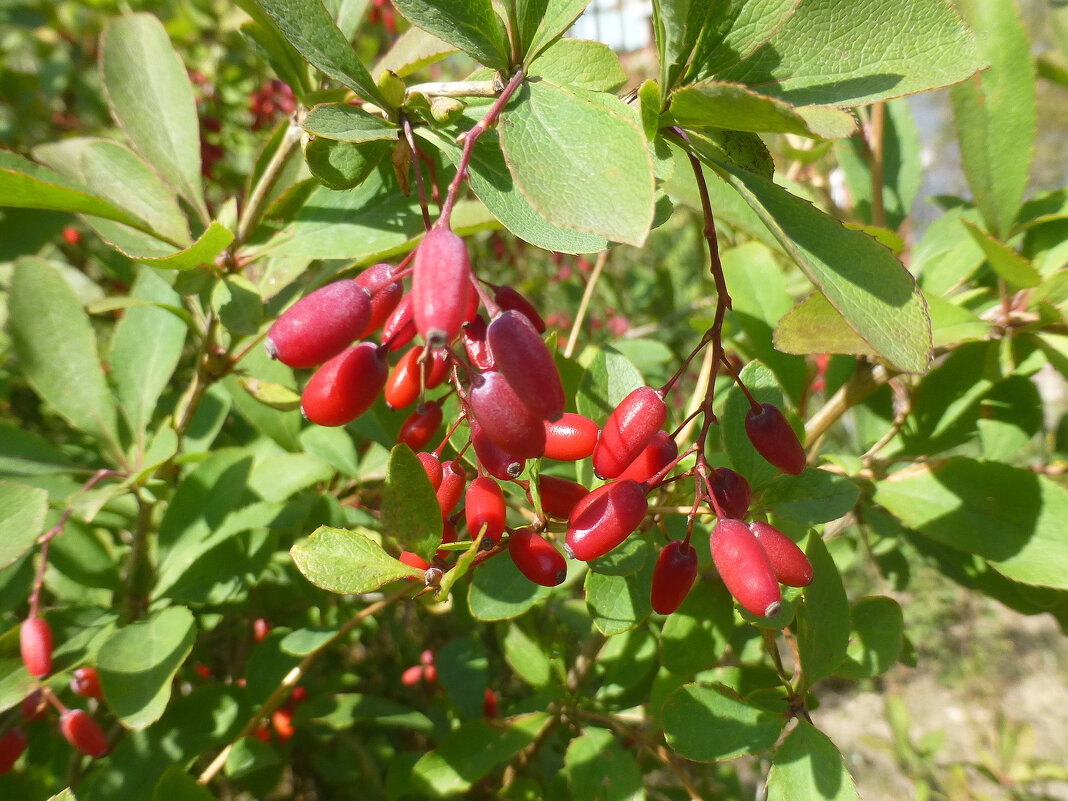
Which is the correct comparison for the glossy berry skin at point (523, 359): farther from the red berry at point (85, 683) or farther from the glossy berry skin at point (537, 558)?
the red berry at point (85, 683)

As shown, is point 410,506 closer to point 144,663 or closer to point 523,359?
point 523,359

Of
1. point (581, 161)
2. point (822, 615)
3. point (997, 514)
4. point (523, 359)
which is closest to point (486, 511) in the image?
point (523, 359)

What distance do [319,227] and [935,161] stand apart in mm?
10138

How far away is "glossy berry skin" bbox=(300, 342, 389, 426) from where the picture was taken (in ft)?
1.84

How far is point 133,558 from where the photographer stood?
3.37 ft

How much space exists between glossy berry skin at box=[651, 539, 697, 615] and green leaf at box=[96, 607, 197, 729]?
53 cm

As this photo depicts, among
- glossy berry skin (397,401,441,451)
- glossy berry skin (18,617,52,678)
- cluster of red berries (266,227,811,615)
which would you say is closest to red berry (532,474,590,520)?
cluster of red berries (266,227,811,615)

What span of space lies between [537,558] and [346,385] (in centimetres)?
20

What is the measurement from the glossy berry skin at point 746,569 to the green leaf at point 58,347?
866 millimetres

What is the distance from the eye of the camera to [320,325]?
1.67ft

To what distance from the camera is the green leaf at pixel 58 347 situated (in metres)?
0.97

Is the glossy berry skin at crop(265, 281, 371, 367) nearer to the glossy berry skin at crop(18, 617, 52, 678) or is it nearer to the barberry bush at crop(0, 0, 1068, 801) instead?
the barberry bush at crop(0, 0, 1068, 801)

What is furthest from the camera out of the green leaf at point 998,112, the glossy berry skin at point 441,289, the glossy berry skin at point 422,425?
the green leaf at point 998,112

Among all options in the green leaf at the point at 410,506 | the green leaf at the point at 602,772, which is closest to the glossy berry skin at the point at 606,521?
the green leaf at the point at 410,506
